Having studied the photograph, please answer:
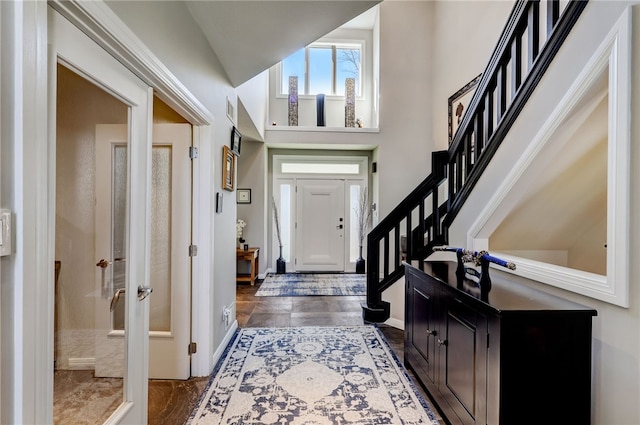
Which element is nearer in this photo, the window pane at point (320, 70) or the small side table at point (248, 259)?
the small side table at point (248, 259)

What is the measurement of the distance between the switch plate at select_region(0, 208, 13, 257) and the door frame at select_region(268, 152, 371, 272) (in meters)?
5.08

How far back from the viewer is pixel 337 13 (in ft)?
6.48

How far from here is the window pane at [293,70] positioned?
19.0 feet

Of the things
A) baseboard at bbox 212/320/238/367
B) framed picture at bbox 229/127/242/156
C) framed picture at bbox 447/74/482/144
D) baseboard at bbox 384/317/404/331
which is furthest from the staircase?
framed picture at bbox 229/127/242/156

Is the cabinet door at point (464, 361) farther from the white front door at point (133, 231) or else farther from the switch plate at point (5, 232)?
the switch plate at point (5, 232)

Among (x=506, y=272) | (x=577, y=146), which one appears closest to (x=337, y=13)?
(x=577, y=146)

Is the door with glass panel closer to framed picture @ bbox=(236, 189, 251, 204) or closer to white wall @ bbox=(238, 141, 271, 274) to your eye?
white wall @ bbox=(238, 141, 271, 274)

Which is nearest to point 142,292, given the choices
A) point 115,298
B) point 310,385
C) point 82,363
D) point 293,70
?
point 115,298

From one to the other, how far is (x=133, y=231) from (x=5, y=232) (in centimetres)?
66

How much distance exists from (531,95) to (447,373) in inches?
65.3

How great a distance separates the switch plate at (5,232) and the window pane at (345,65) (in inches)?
226

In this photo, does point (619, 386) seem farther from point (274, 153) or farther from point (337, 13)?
point (274, 153)

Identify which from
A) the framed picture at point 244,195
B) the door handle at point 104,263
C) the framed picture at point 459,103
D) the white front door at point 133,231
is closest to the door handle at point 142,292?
the white front door at point 133,231

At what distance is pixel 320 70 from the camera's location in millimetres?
5934
